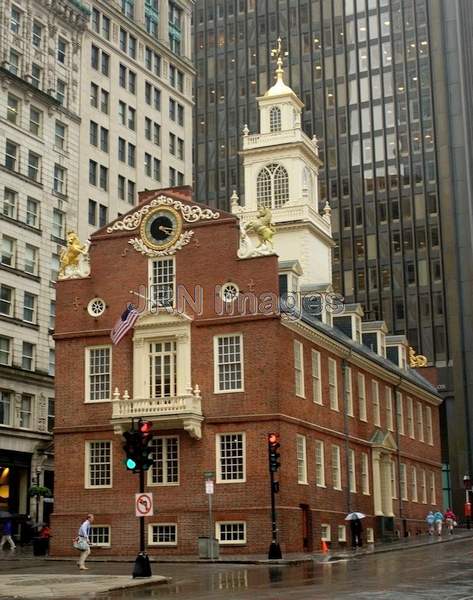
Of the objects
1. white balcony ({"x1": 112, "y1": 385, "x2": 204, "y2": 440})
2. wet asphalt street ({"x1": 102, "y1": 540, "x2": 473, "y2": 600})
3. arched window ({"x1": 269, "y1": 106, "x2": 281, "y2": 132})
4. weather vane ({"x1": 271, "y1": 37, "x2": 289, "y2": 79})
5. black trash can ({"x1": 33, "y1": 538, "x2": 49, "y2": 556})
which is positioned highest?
weather vane ({"x1": 271, "y1": 37, "x2": 289, "y2": 79})

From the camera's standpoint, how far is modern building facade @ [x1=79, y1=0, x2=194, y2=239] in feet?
249

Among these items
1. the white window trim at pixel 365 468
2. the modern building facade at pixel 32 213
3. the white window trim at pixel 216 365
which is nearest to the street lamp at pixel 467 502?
the white window trim at pixel 365 468

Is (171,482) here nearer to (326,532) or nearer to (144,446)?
(326,532)

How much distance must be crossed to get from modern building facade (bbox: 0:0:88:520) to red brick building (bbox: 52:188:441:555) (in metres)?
17.0

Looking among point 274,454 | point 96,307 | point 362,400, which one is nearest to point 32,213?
point 96,307

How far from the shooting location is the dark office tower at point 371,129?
10744 cm

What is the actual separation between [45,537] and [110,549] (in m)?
5.15

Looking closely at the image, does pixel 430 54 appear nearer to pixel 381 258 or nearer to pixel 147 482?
pixel 381 258

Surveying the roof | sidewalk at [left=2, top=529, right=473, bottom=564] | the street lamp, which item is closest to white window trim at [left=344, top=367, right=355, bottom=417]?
Answer: the roof

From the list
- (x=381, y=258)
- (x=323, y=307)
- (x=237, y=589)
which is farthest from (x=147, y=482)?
(x=381, y=258)

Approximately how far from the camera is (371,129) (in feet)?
380

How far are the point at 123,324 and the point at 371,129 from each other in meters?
78.9

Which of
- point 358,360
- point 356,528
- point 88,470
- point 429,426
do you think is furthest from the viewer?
point 429,426

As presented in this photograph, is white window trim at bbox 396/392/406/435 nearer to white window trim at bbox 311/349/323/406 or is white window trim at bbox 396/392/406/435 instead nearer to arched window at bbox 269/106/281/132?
white window trim at bbox 311/349/323/406
